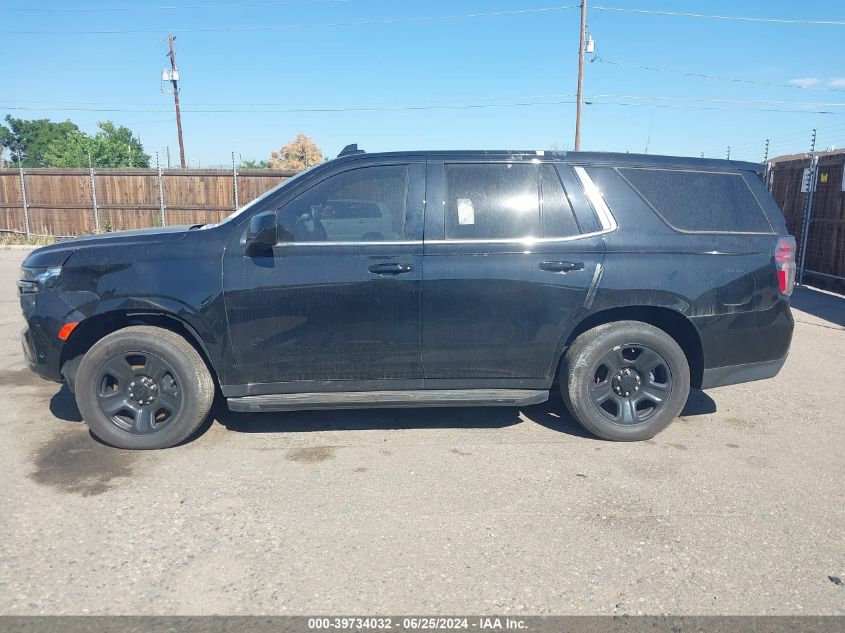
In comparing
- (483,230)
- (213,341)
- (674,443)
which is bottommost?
(674,443)

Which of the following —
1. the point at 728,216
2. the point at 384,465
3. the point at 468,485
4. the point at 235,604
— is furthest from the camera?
the point at 728,216

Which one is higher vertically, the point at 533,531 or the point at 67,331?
the point at 67,331

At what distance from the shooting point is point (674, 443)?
14.8 ft

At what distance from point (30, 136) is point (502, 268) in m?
109

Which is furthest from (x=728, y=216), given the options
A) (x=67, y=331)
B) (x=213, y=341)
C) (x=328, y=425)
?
(x=67, y=331)

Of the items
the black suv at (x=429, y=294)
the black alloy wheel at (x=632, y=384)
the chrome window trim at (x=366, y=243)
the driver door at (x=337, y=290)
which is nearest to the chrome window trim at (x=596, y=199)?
the black suv at (x=429, y=294)

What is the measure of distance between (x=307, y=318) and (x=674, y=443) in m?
2.67

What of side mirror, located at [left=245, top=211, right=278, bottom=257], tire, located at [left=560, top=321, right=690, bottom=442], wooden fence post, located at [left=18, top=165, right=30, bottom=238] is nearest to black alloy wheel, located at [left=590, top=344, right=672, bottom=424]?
tire, located at [left=560, top=321, right=690, bottom=442]

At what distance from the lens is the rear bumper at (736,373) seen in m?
4.53

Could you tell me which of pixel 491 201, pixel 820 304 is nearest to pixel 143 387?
pixel 491 201

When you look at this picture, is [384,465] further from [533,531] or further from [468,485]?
[533,531]

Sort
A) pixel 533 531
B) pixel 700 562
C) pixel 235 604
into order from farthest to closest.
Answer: pixel 533 531, pixel 700 562, pixel 235 604

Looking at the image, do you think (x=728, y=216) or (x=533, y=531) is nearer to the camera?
(x=533, y=531)

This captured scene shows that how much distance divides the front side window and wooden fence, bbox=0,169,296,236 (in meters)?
17.6
